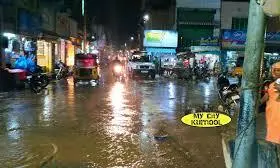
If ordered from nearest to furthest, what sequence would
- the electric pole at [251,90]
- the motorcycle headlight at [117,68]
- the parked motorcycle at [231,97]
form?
the electric pole at [251,90]
the parked motorcycle at [231,97]
the motorcycle headlight at [117,68]

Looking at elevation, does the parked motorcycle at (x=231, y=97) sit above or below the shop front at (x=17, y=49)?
below

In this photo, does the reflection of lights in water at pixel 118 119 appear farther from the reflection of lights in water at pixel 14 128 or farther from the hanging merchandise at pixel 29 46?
the hanging merchandise at pixel 29 46

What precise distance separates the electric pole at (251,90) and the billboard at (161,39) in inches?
1867

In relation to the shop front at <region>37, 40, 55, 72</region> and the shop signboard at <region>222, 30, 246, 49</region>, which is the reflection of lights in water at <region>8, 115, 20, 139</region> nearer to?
the shop front at <region>37, 40, 55, 72</region>

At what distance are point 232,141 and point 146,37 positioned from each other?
1854 inches

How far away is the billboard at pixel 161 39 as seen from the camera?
53.4 m

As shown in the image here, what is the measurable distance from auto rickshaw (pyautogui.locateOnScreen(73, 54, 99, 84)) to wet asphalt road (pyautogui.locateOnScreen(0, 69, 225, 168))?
1099 centimetres

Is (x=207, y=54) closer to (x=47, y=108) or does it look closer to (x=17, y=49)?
(x=17, y=49)

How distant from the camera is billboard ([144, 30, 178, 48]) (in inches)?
2103

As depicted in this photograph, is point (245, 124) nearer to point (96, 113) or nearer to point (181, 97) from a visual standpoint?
point (96, 113)

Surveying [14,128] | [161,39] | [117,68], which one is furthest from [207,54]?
[14,128]

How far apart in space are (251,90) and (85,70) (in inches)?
966

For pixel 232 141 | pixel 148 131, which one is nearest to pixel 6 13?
pixel 148 131

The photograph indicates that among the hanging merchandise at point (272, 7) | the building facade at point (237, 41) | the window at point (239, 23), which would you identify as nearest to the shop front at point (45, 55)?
the building facade at point (237, 41)
